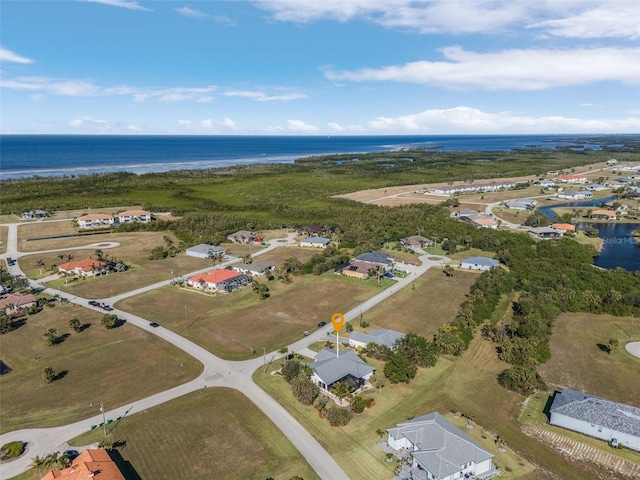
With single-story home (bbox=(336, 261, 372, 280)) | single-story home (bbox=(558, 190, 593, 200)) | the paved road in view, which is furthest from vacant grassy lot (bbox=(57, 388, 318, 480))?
single-story home (bbox=(558, 190, 593, 200))

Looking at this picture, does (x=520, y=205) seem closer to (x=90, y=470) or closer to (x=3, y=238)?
(x=90, y=470)

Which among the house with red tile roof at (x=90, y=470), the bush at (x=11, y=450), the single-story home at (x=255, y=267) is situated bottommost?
the bush at (x=11, y=450)

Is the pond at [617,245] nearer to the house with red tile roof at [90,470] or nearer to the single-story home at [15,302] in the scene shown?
the house with red tile roof at [90,470]

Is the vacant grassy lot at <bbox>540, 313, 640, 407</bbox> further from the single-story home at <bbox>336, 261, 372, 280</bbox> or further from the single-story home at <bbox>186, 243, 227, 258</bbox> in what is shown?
the single-story home at <bbox>186, 243, 227, 258</bbox>

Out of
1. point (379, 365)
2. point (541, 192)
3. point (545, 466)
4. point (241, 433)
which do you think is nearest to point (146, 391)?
point (241, 433)

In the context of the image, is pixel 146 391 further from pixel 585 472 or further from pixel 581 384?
pixel 581 384

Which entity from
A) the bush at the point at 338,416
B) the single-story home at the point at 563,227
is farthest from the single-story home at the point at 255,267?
the single-story home at the point at 563,227

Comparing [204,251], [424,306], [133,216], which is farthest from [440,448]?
[133,216]
